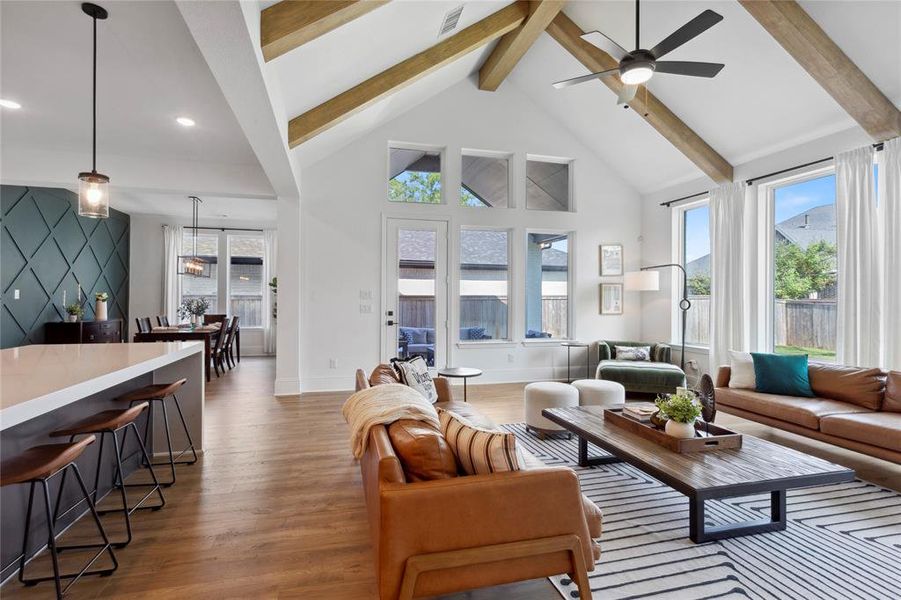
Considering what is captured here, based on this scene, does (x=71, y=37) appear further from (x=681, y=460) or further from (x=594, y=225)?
(x=594, y=225)

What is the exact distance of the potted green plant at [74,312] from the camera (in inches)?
251

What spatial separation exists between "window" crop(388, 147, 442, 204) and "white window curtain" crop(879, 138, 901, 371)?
15.8ft

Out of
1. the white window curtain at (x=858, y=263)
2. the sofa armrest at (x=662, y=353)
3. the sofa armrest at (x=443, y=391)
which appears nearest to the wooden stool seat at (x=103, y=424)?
the sofa armrest at (x=443, y=391)

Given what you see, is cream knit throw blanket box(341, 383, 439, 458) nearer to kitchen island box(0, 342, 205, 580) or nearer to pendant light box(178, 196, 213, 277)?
kitchen island box(0, 342, 205, 580)

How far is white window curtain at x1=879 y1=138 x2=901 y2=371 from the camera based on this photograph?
3.75 metres

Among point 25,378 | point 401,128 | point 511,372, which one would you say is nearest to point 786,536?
point 25,378

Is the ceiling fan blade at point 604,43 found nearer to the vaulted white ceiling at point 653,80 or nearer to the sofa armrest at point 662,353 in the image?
the vaulted white ceiling at point 653,80

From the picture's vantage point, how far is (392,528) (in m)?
1.45

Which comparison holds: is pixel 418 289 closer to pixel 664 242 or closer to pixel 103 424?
pixel 664 242

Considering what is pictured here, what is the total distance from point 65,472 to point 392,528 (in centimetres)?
207

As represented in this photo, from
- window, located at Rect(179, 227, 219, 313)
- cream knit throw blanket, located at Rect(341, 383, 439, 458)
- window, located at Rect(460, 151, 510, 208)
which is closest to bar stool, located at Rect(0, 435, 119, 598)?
cream knit throw blanket, located at Rect(341, 383, 439, 458)

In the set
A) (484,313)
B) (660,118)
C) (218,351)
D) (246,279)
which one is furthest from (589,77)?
(246,279)

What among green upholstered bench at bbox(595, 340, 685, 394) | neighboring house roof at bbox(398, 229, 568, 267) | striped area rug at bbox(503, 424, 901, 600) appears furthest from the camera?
neighboring house roof at bbox(398, 229, 568, 267)

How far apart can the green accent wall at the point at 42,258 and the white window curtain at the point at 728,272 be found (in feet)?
30.2
